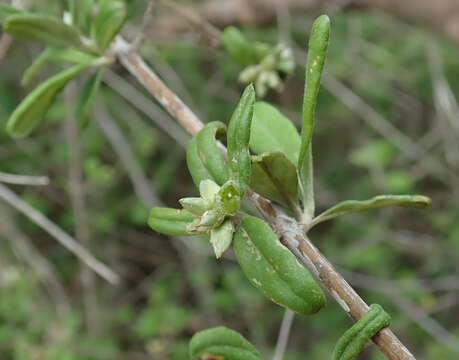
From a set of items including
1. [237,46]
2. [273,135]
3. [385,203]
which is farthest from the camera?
[237,46]

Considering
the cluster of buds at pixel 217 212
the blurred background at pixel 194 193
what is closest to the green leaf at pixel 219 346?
the cluster of buds at pixel 217 212

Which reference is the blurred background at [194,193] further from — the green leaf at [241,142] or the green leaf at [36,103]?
the green leaf at [241,142]

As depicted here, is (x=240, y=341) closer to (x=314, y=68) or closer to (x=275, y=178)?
(x=275, y=178)

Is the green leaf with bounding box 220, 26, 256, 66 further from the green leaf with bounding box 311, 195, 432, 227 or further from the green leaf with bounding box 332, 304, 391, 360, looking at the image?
the green leaf with bounding box 332, 304, 391, 360

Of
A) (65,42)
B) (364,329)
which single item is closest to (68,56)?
(65,42)

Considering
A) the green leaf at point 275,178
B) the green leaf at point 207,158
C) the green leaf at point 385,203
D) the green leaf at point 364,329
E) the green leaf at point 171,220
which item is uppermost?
the green leaf at point 207,158
